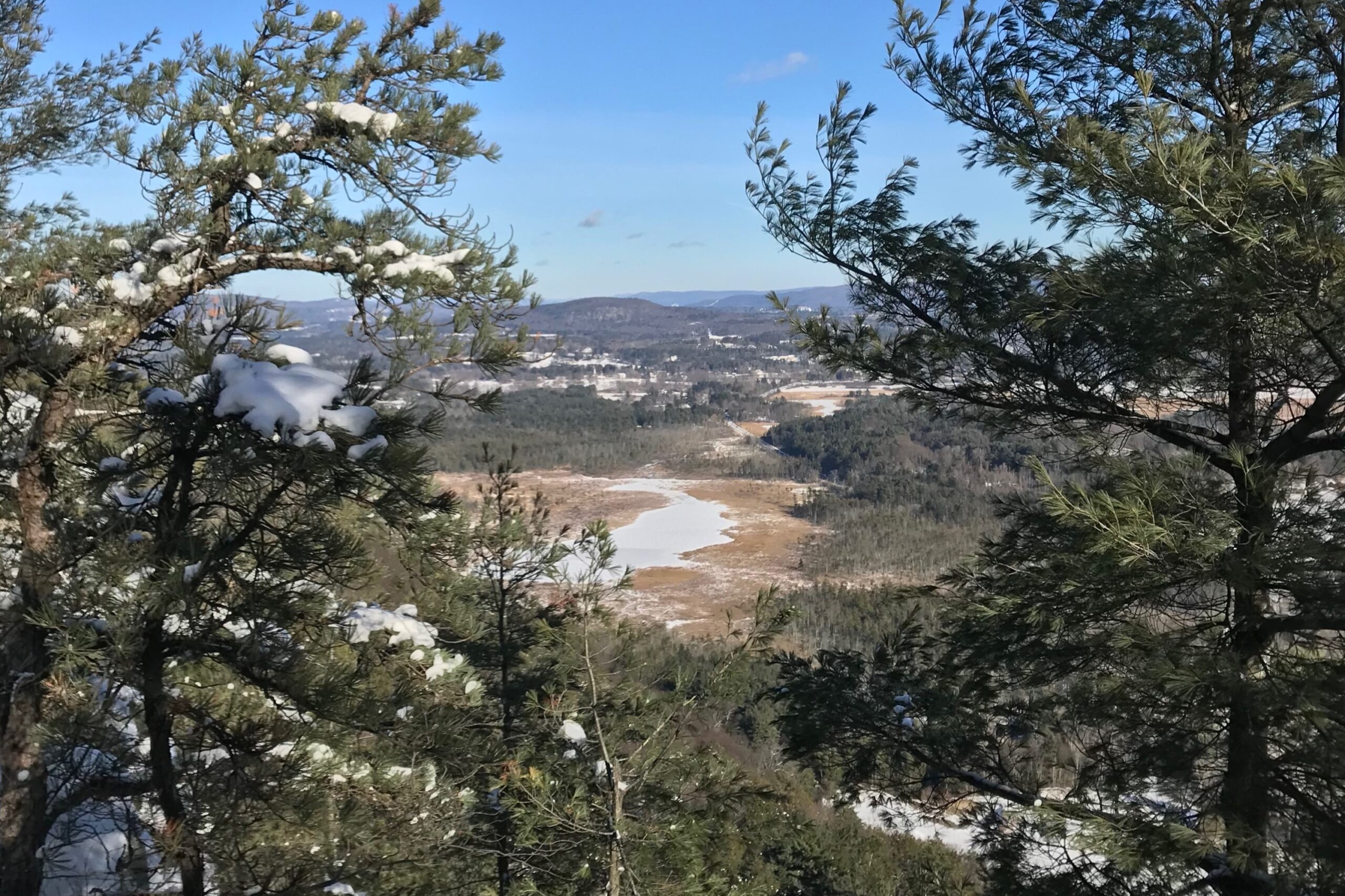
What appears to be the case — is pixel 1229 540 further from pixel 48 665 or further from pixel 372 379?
pixel 48 665

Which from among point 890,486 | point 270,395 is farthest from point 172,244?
point 890,486

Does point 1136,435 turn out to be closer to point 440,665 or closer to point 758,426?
point 440,665

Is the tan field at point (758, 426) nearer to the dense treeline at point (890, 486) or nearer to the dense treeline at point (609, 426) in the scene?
the dense treeline at point (609, 426)

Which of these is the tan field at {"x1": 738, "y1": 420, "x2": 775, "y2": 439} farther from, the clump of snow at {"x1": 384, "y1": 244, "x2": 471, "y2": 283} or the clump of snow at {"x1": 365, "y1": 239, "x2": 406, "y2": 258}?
the clump of snow at {"x1": 365, "y1": 239, "x2": 406, "y2": 258}

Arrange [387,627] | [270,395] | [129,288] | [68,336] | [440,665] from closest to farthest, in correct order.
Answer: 1. [270,395]
2. [68,336]
3. [129,288]
4. [387,627]
5. [440,665]

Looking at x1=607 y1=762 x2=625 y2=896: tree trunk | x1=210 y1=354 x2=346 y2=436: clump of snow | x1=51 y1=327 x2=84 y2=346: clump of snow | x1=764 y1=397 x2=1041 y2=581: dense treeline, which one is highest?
x1=51 y1=327 x2=84 y2=346: clump of snow

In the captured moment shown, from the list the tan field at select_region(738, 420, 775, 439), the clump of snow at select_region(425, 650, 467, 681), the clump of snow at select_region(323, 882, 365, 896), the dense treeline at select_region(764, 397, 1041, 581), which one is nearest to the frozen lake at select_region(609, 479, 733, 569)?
the dense treeline at select_region(764, 397, 1041, 581)

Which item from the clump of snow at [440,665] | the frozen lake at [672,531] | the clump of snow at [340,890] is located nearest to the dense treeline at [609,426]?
the frozen lake at [672,531]
